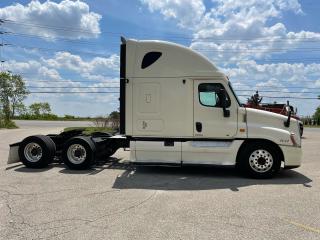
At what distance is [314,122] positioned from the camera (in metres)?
53.3

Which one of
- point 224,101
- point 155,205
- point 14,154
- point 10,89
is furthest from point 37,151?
point 10,89

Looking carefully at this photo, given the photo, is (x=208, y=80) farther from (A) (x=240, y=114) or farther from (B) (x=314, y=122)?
(B) (x=314, y=122)

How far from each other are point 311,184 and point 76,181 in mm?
5373

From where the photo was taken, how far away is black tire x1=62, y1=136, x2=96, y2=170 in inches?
390

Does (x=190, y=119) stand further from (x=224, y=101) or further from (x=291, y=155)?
(x=291, y=155)

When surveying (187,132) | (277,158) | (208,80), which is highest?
(208,80)

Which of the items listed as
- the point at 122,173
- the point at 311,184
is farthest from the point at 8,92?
the point at 311,184

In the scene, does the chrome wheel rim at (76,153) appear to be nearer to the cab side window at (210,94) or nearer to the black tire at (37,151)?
the black tire at (37,151)

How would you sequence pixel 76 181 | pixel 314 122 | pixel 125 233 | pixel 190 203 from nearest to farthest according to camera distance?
1. pixel 125 233
2. pixel 190 203
3. pixel 76 181
4. pixel 314 122

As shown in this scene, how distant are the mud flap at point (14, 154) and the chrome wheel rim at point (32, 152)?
0.34 metres

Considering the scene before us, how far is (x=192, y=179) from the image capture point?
8945 millimetres

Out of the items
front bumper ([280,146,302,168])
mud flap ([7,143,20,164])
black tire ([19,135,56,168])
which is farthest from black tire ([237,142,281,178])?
mud flap ([7,143,20,164])

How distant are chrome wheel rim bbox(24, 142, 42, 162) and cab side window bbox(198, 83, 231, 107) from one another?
15.4 ft

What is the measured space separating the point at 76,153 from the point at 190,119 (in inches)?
129
